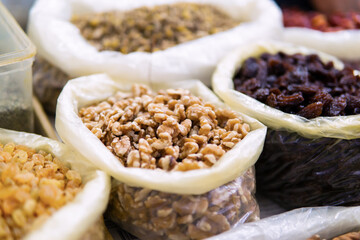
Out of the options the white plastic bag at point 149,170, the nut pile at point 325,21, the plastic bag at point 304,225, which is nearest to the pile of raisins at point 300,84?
the white plastic bag at point 149,170

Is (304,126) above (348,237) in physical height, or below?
above

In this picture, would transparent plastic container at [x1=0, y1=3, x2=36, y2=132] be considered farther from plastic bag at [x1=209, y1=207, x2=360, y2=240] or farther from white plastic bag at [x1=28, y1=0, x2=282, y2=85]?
plastic bag at [x1=209, y1=207, x2=360, y2=240]

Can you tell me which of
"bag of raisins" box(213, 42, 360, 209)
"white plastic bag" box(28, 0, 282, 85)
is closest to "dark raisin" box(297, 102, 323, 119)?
"bag of raisins" box(213, 42, 360, 209)

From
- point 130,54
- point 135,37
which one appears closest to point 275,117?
point 130,54

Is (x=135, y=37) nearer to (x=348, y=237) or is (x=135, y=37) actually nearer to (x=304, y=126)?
(x=304, y=126)

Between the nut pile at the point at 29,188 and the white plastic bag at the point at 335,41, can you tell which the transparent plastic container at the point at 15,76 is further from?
the white plastic bag at the point at 335,41

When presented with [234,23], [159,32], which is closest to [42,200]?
[159,32]

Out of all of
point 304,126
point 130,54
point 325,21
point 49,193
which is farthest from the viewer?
point 325,21

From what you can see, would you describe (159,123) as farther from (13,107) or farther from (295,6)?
(295,6)
